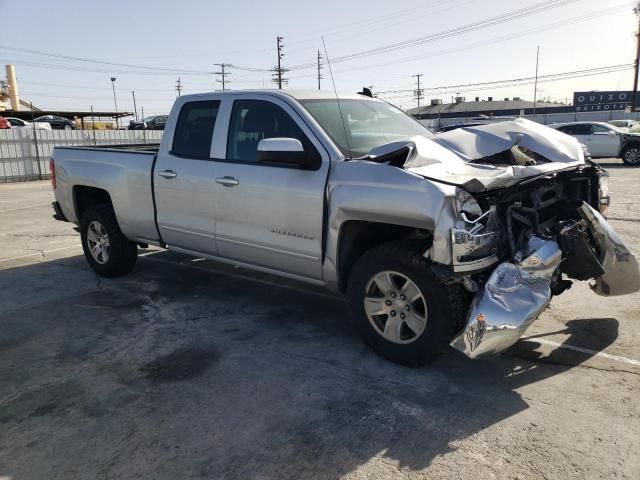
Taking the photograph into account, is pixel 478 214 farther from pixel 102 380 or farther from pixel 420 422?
pixel 102 380

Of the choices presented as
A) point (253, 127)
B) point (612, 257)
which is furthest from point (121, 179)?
point (612, 257)

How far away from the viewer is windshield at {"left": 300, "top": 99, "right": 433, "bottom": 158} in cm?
415

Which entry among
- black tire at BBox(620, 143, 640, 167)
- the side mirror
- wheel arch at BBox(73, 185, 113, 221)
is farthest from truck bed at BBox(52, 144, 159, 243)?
black tire at BBox(620, 143, 640, 167)

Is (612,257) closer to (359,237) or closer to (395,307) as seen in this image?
(395,307)

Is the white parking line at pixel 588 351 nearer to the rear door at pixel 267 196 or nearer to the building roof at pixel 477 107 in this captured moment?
the rear door at pixel 267 196

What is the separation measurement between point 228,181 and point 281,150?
900 millimetres

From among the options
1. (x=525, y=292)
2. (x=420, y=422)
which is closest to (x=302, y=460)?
(x=420, y=422)

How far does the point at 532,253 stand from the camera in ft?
11.0

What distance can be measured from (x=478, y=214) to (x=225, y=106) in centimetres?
256

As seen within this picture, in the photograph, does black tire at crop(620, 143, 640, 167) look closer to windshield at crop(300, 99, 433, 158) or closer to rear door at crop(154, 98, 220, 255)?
windshield at crop(300, 99, 433, 158)

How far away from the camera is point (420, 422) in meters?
3.02

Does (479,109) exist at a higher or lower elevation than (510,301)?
higher

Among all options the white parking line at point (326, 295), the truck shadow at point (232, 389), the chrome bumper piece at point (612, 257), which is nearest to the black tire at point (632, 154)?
the truck shadow at point (232, 389)

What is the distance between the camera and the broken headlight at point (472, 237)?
10.4 feet
